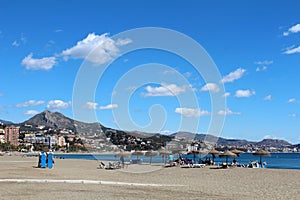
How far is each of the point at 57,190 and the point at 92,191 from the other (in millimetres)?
1150

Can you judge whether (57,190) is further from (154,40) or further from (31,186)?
(154,40)

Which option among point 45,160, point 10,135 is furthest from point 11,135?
point 45,160

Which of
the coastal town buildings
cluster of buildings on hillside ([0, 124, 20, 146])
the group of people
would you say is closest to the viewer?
the group of people

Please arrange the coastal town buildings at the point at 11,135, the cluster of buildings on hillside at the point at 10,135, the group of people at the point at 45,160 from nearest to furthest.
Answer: the group of people at the point at 45,160 < the cluster of buildings on hillside at the point at 10,135 < the coastal town buildings at the point at 11,135

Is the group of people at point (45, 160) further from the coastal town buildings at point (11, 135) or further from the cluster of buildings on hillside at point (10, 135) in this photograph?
the coastal town buildings at point (11, 135)

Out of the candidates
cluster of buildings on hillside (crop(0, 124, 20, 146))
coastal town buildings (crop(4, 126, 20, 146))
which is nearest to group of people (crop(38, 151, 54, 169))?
cluster of buildings on hillside (crop(0, 124, 20, 146))

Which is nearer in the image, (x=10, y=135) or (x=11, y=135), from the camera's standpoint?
(x=10, y=135)

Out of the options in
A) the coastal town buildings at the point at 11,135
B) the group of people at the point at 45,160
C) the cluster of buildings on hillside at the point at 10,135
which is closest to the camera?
the group of people at the point at 45,160

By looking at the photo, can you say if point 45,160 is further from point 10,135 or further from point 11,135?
point 11,135

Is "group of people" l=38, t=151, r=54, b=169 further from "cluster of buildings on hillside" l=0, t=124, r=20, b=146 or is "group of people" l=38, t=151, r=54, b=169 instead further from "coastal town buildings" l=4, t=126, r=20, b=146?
"coastal town buildings" l=4, t=126, r=20, b=146

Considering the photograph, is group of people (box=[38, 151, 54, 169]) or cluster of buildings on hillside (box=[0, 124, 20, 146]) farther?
cluster of buildings on hillside (box=[0, 124, 20, 146])

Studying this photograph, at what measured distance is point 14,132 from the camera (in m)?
165

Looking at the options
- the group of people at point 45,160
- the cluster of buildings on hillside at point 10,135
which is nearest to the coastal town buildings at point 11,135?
the cluster of buildings on hillside at point 10,135

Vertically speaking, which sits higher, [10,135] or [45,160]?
[10,135]
